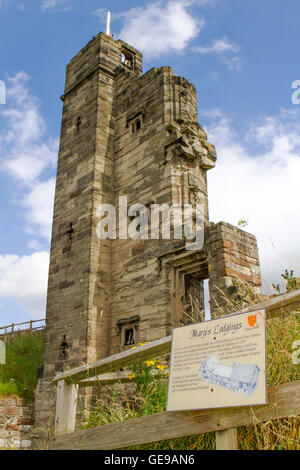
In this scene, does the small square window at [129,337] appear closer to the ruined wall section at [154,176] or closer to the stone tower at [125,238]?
the stone tower at [125,238]

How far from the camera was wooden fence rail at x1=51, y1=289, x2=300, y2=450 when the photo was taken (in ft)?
7.04

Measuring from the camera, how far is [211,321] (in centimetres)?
240

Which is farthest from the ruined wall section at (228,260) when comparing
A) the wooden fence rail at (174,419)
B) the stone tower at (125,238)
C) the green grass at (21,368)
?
the green grass at (21,368)

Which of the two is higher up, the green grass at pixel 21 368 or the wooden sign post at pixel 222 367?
the green grass at pixel 21 368

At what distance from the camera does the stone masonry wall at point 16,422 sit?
8.82m

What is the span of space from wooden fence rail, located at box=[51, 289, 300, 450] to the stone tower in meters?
4.11

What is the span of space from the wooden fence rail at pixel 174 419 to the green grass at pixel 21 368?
7450 millimetres

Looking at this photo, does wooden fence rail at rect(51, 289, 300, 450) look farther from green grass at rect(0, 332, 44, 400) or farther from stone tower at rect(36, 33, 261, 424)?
green grass at rect(0, 332, 44, 400)

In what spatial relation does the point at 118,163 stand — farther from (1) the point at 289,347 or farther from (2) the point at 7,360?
(1) the point at 289,347

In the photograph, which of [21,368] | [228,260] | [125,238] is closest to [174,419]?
[228,260]

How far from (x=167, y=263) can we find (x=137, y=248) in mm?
1242

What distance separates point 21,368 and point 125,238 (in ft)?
15.7

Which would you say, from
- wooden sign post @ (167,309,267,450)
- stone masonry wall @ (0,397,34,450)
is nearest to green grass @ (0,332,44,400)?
stone masonry wall @ (0,397,34,450)

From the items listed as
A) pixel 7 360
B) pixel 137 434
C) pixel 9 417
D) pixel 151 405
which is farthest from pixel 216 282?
pixel 7 360
